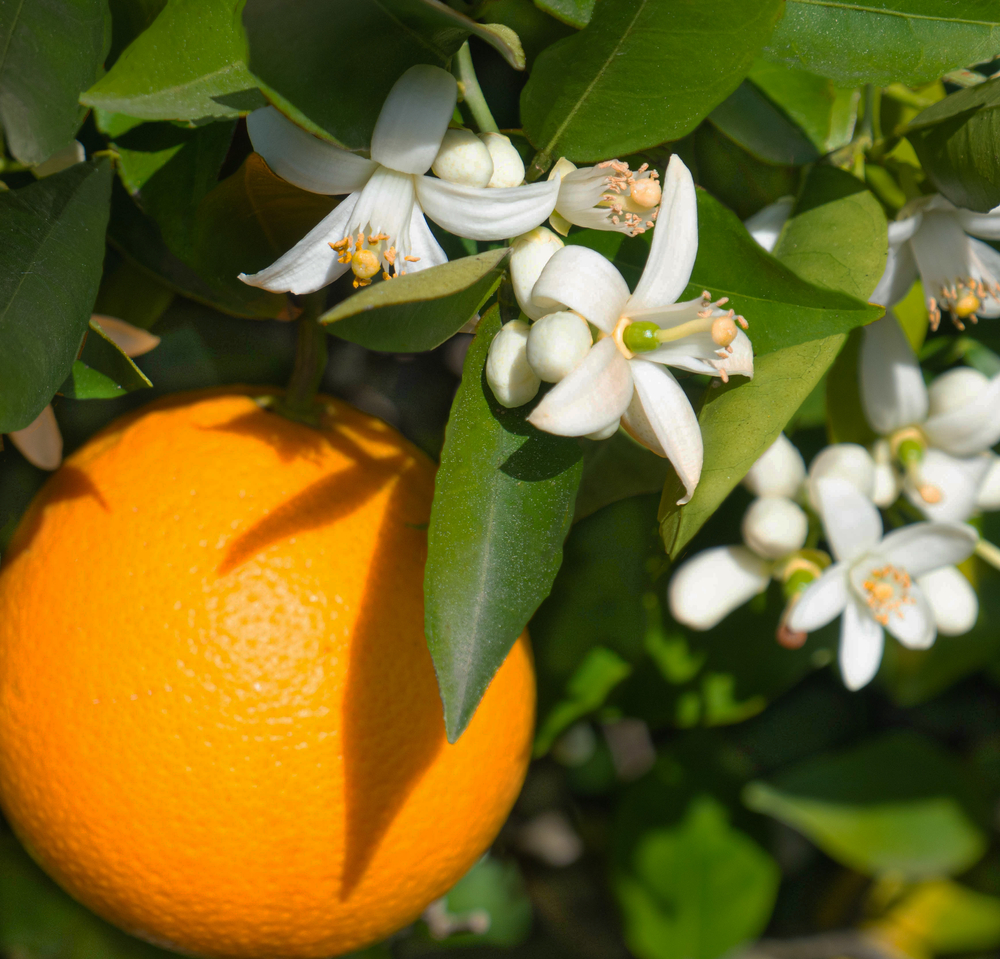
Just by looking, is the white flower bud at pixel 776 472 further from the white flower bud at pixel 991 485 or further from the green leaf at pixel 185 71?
the green leaf at pixel 185 71

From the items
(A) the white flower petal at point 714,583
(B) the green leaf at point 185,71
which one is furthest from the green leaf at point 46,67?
(A) the white flower petal at point 714,583

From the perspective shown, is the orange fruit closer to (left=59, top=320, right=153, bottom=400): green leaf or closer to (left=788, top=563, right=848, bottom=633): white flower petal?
(left=59, top=320, right=153, bottom=400): green leaf

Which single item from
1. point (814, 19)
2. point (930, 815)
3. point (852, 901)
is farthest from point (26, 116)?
point (852, 901)

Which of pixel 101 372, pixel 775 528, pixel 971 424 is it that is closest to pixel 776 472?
pixel 775 528

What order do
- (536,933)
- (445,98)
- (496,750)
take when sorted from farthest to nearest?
(536,933) → (496,750) → (445,98)

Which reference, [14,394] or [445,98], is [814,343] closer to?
[445,98]

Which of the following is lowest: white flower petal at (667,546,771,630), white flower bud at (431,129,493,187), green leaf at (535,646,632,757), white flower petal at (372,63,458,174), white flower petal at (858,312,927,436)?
green leaf at (535,646,632,757)

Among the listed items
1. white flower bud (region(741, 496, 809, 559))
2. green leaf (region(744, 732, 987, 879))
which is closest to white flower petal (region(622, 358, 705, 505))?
white flower bud (region(741, 496, 809, 559))
